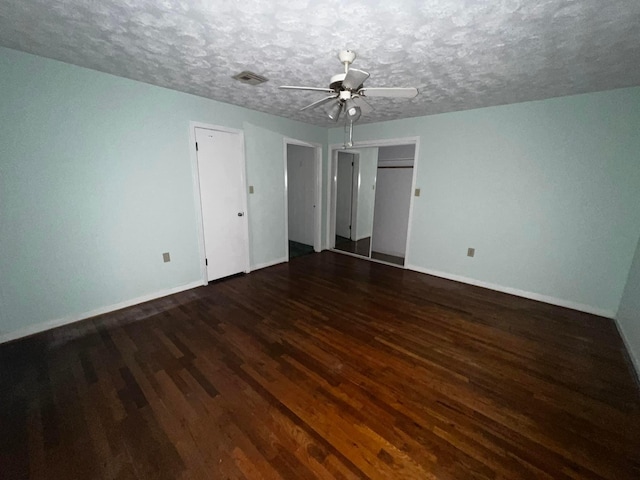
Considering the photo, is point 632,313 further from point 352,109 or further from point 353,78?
point 353,78

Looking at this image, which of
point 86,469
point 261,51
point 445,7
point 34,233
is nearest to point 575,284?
point 445,7

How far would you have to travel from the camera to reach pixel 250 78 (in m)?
2.34

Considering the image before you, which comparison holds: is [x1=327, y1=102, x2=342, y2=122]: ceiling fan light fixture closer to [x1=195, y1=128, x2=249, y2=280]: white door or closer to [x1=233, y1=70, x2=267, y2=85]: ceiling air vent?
[x1=233, y1=70, x2=267, y2=85]: ceiling air vent

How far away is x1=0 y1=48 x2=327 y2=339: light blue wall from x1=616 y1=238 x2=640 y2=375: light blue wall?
4548 mm

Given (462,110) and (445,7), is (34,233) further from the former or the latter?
(462,110)

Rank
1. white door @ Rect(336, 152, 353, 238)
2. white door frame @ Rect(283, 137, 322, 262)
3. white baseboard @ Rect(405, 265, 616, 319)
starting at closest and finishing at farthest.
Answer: white baseboard @ Rect(405, 265, 616, 319) → white door frame @ Rect(283, 137, 322, 262) → white door @ Rect(336, 152, 353, 238)

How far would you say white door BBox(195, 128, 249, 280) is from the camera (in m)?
3.18

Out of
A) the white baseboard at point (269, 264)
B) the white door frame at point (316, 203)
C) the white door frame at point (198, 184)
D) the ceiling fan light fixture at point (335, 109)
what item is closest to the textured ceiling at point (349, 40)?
the ceiling fan light fixture at point (335, 109)

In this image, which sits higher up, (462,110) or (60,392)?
(462,110)

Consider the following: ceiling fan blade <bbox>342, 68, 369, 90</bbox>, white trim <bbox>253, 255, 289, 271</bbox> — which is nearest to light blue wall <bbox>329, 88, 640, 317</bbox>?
white trim <bbox>253, 255, 289, 271</bbox>

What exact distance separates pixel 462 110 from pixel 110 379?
15.3ft

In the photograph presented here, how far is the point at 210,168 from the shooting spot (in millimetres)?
3221

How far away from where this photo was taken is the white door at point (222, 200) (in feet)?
10.4

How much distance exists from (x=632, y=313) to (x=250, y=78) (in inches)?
165
